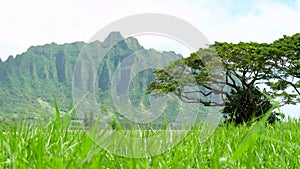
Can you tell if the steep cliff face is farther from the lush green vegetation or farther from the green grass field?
the green grass field

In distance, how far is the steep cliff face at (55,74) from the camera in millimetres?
2295

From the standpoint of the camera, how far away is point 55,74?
6178 centimetres

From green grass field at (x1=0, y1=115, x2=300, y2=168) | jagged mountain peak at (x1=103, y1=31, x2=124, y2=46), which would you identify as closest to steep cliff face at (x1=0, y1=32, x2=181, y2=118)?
jagged mountain peak at (x1=103, y1=31, x2=124, y2=46)

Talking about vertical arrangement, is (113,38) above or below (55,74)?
below

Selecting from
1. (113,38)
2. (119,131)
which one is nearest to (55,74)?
(113,38)

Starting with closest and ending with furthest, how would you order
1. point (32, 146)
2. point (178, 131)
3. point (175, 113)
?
point (32, 146), point (178, 131), point (175, 113)

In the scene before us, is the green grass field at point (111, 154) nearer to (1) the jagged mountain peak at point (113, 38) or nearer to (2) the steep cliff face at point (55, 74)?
(2) the steep cliff face at point (55, 74)

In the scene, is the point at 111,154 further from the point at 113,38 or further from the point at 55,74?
the point at 55,74

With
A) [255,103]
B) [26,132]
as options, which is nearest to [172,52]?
[26,132]

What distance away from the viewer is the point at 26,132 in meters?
2.11

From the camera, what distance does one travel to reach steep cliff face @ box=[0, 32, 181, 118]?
2.29m

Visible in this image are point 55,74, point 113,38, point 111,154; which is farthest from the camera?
point 55,74

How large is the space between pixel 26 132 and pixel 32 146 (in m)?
0.49

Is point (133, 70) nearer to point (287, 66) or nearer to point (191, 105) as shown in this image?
point (191, 105)
